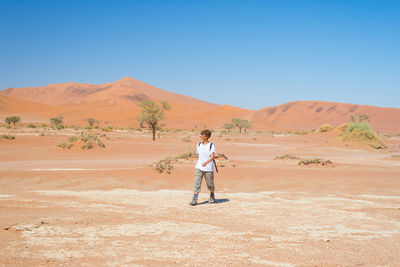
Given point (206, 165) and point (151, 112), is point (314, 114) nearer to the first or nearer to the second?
point (151, 112)

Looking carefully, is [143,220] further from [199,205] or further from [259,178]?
[259,178]

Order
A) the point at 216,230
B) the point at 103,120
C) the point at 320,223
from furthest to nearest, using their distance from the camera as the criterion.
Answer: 1. the point at 103,120
2. the point at 320,223
3. the point at 216,230

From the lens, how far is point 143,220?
6.57 m

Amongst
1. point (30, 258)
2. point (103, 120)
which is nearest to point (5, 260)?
point (30, 258)

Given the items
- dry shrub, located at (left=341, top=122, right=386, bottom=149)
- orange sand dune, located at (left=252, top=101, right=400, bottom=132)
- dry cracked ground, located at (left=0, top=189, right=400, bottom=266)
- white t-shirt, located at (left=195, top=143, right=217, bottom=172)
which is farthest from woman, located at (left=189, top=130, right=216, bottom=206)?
orange sand dune, located at (left=252, top=101, right=400, bottom=132)

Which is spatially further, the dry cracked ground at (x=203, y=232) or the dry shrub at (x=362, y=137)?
the dry shrub at (x=362, y=137)

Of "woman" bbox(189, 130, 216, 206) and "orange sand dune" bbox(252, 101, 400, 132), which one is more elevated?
"orange sand dune" bbox(252, 101, 400, 132)

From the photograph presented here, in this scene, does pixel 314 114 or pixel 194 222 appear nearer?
pixel 194 222

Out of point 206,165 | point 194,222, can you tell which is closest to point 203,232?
point 194,222

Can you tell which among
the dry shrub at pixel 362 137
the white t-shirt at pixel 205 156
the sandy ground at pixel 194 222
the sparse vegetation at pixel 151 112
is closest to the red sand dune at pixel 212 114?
the sparse vegetation at pixel 151 112

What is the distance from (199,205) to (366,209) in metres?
→ 3.62

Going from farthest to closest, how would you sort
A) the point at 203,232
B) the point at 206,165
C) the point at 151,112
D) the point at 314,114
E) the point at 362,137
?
the point at 314,114, the point at 151,112, the point at 362,137, the point at 206,165, the point at 203,232

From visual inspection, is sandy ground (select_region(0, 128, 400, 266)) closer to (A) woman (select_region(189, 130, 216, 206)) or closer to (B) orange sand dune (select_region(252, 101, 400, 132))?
(A) woman (select_region(189, 130, 216, 206))

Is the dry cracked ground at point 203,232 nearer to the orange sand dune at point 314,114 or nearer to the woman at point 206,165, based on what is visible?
the woman at point 206,165
